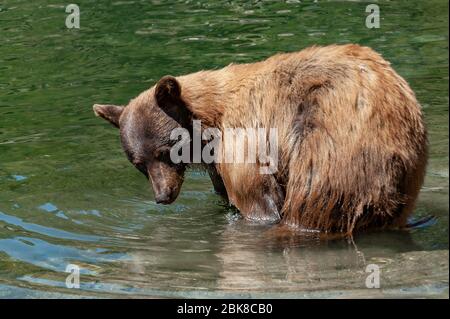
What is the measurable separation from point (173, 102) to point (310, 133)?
1.50 meters

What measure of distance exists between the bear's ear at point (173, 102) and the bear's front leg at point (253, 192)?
65 cm

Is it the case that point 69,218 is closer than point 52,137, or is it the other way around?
point 69,218

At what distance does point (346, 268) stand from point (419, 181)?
106cm

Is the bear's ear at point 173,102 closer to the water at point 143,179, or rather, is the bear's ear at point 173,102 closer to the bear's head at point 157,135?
the bear's head at point 157,135

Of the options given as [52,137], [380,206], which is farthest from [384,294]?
[52,137]

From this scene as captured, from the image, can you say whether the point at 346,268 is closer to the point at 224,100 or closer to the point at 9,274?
the point at 224,100

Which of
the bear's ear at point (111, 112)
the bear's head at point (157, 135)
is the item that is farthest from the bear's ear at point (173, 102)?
the bear's ear at point (111, 112)

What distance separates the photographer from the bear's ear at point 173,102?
9.05 meters

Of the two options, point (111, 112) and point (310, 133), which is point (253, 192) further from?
point (111, 112)

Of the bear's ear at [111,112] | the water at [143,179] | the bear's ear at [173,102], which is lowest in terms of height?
the water at [143,179]

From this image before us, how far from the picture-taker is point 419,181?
8.20 meters

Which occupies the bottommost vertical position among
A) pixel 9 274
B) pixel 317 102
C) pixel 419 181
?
pixel 9 274

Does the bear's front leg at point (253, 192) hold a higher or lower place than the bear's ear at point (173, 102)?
lower
